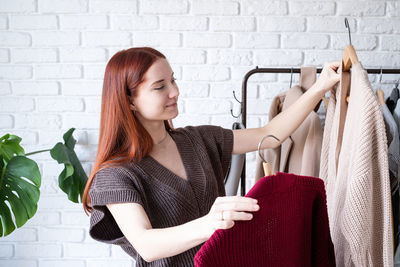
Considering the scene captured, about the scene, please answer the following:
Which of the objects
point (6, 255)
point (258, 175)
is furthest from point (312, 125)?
point (6, 255)

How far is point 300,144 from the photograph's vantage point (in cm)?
139

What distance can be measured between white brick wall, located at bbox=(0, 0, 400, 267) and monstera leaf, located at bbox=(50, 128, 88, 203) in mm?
125

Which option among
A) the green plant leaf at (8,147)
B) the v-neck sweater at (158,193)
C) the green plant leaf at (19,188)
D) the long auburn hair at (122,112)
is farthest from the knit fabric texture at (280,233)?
the green plant leaf at (8,147)

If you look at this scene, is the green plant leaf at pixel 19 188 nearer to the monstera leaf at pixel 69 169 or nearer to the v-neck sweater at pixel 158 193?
the monstera leaf at pixel 69 169

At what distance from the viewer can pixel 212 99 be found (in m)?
1.75

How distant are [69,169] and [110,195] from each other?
59cm

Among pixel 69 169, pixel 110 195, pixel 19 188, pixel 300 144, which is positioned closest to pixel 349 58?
pixel 300 144

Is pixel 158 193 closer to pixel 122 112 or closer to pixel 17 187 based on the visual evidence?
pixel 122 112

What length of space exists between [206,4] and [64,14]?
61 cm

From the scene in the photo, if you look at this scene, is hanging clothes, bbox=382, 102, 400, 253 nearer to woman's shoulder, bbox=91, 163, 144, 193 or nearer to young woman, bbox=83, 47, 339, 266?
young woman, bbox=83, 47, 339, 266

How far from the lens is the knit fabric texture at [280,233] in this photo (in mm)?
669

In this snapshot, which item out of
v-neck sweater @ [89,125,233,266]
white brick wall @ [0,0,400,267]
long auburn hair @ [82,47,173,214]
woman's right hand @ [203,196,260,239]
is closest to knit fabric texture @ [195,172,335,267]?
woman's right hand @ [203,196,260,239]

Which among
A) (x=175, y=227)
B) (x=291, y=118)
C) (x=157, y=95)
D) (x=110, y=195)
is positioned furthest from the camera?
(x=291, y=118)

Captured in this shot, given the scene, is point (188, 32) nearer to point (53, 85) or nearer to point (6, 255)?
point (53, 85)
